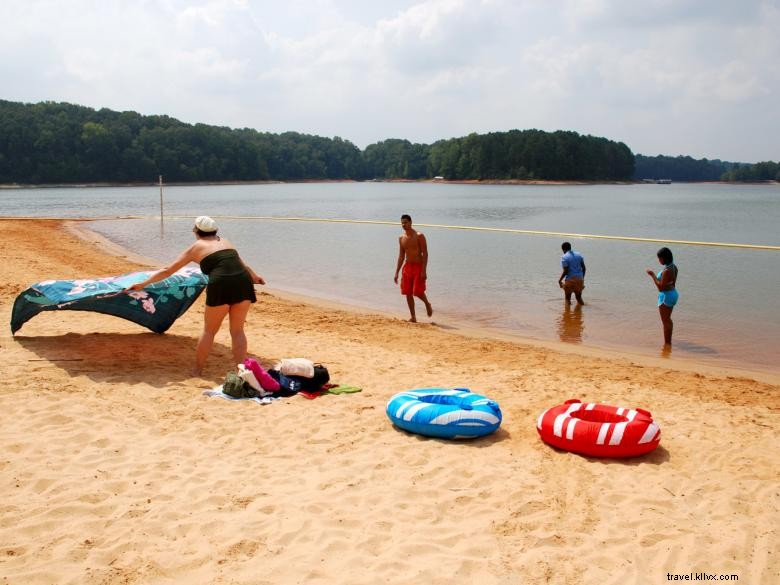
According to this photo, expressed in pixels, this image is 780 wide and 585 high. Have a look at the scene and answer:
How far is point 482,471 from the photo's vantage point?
487 centimetres

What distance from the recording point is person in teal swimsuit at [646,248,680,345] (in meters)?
9.47

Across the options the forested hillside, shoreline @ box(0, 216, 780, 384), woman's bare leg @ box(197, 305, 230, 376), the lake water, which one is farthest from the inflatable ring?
the forested hillside

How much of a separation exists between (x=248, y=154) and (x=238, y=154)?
9.84 feet

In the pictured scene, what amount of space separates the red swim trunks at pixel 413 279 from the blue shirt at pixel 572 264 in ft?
11.2

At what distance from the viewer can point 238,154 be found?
5059 inches

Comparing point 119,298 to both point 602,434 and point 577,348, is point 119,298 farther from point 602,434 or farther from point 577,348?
point 577,348

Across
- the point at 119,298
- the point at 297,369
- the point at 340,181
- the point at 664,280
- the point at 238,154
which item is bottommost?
the point at 297,369

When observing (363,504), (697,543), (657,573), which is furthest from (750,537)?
(363,504)

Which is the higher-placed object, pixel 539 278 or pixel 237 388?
pixel 237 388

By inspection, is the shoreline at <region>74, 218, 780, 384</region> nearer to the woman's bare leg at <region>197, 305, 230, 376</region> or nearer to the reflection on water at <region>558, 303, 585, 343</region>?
the reflection on water at <region>558, 303, 585, 343</region>

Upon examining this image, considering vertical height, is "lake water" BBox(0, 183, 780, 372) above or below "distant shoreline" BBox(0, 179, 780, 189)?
below

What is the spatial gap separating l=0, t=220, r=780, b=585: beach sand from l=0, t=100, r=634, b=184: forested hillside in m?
104

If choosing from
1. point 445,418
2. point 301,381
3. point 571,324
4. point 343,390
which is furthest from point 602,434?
point 571,324

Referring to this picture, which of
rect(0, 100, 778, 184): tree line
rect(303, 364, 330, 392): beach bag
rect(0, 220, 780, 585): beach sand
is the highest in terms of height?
rect(0, 100, 778, 184): tree line
